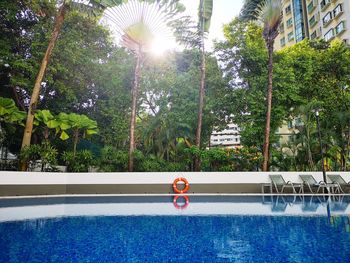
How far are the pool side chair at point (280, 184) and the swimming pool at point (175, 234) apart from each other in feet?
12.4

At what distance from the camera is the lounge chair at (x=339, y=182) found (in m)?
14.1

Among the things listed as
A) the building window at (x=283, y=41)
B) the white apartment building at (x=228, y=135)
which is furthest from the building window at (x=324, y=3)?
the white apartment building at (x=228, y=135)

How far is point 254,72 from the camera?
19703mm

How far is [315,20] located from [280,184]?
32.1 meters

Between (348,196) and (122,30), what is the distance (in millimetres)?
15045

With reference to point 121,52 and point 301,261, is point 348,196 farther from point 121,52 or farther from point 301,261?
point 121,52

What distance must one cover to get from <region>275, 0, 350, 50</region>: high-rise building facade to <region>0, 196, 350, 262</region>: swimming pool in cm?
2817

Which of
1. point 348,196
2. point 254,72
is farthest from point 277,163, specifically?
point 254,72

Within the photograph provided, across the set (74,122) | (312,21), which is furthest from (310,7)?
(74,122)

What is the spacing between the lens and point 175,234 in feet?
21.8

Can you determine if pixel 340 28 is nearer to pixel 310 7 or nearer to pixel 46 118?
pixel 310 7

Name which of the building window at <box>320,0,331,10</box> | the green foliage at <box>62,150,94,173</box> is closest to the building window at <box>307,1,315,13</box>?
the building window at <box>320,0,331,10</box>

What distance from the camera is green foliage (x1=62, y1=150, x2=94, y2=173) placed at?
15.3 metres

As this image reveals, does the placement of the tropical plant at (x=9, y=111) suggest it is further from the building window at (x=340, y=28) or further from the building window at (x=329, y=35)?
the building window at (x=329, y=35)
